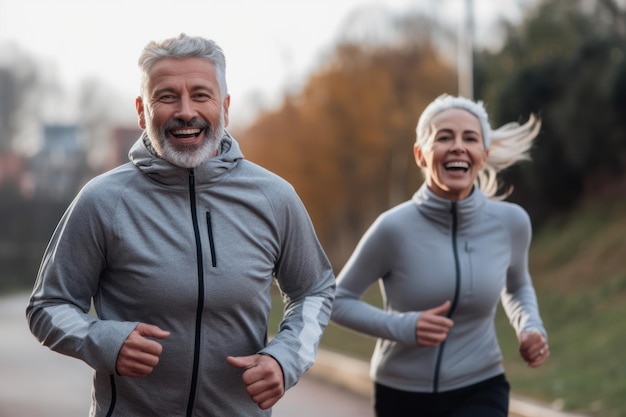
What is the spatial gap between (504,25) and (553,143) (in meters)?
4.48

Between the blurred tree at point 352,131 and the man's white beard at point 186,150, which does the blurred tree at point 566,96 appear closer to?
the blurred tree at point 352,131

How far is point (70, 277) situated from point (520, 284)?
2.37 metres

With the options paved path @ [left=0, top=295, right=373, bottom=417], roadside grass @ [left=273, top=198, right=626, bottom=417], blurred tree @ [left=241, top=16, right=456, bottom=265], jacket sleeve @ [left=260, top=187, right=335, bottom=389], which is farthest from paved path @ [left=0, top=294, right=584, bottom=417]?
blurred tree @ [left=241, top=16, right=456, bottom=265]

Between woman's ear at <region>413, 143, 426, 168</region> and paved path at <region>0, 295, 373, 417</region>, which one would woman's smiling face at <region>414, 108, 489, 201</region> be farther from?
paved path at <region>0, 295, 373, 417</region>

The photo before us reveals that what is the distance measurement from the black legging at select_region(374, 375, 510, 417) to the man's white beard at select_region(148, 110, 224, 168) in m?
1.71

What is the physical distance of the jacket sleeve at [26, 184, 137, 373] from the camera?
130 inches

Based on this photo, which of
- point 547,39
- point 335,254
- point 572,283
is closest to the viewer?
point 572,283

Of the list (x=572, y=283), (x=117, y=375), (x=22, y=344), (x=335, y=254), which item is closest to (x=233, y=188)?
(x=117, y=375)

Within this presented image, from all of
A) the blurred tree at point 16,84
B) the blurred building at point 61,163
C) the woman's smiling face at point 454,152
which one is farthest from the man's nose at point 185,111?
the blurred building at point 61,163

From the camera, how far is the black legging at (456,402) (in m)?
4.73

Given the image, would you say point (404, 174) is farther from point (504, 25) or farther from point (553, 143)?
point (553, 143)

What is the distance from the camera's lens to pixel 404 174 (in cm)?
3866

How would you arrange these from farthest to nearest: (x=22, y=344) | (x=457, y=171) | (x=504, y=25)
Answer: (x=504, y=25) → (x=22, y=344) → (x=457, y=171)

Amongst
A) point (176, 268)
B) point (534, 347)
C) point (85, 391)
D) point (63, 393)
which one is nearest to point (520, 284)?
point (534, 347)
